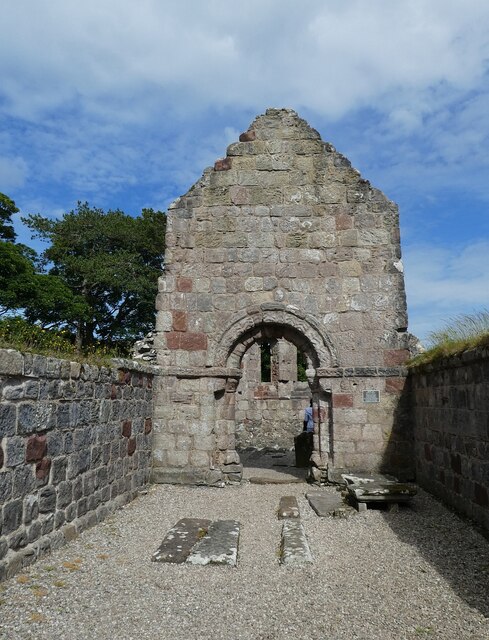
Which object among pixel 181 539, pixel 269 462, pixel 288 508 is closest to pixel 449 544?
pixel 288 508

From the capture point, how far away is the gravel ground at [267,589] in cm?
314

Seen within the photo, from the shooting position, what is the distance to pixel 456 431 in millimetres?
5969

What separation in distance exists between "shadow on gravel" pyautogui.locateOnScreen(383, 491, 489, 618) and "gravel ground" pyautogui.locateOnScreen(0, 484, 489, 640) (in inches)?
0.6

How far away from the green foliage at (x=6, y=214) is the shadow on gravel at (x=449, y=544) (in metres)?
21.6

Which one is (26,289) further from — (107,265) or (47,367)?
(47,367)

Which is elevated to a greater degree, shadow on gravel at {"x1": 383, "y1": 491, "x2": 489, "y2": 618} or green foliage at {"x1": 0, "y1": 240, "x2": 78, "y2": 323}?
green foliage at {"x1": 0, "y1": 240, "x2": 78, "y2": 323}

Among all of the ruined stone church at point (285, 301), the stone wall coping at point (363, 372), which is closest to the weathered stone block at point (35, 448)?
the ruined stone church at point (285, 301)

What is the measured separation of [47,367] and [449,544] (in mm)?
4178

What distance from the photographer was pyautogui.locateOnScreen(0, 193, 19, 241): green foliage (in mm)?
22109

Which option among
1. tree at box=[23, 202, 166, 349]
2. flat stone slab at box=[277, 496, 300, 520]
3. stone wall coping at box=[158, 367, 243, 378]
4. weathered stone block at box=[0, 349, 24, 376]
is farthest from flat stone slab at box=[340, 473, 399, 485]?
tree at box=[23, 202, 166, 349]

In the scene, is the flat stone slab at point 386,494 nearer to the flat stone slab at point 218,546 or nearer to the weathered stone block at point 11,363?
the flat stone slab at point 218,546

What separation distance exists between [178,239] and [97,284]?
18.6 m

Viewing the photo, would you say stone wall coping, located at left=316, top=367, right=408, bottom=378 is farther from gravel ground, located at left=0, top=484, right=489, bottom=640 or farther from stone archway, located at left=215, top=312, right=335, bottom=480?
gravel ground, located at left=0, top=484, right=489, bottom=640

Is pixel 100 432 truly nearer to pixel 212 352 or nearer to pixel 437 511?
pixel 212 352
